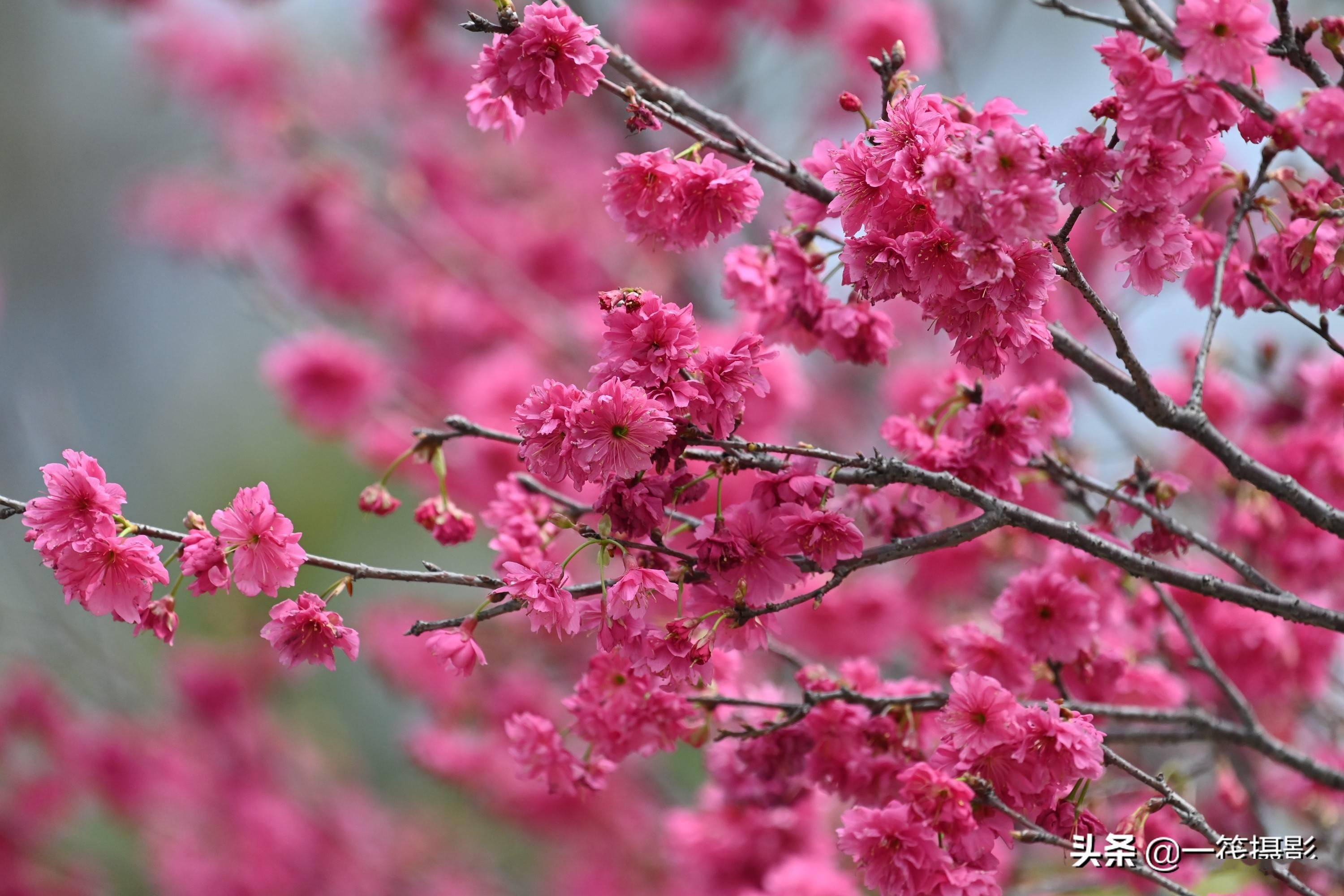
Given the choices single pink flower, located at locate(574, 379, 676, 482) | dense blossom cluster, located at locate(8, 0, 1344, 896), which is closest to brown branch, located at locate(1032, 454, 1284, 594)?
dense blossom cluster, located at locate(8, 0, 1344, 896)

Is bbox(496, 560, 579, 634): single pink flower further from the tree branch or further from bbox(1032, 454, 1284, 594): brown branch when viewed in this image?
the tree branch

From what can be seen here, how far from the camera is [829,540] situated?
1.13 metres

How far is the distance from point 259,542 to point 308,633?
11 cm

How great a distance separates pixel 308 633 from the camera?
112cm

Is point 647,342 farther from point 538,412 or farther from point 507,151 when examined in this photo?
point 507,151

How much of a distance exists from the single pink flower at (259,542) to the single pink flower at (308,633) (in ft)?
0.10

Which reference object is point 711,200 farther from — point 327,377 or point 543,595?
point 327,377

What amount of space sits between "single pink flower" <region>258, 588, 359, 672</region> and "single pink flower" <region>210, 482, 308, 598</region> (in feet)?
0.10

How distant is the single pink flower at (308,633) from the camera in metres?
1.11

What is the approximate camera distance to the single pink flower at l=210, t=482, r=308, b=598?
1.11 meters

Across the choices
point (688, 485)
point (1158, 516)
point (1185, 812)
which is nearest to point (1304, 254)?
point (1158, 516)

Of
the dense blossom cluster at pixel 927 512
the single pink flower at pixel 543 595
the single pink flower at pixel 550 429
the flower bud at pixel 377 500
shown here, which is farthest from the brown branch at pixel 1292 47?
the flower bud at pixel 377 500

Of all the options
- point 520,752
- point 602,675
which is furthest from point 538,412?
point 520,752

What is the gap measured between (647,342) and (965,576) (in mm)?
1544
